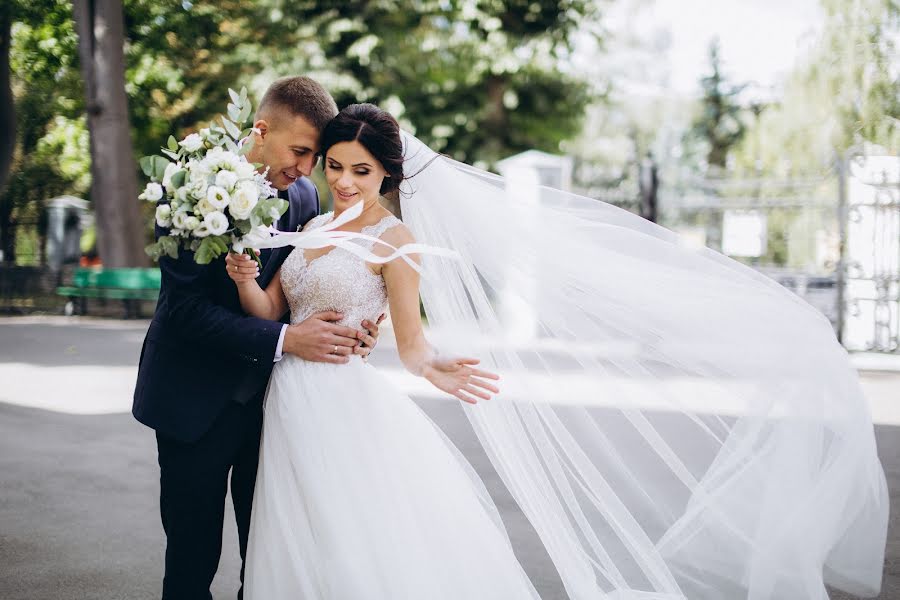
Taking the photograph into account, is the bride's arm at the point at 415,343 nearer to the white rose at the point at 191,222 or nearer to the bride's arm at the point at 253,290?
the bride's arm at the point at 253,290

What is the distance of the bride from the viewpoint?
3.44 meters

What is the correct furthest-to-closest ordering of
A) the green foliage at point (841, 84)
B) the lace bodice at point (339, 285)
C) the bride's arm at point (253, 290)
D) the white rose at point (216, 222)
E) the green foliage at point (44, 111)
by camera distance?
the green foliage at point (841, 84) → the green foliage at point (44, 111) → the lace bodice at point (339, 285) → the bride's arm at point (253, 290) → the white rose at point (216, 222)

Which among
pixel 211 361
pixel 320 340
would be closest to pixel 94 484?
pixel 211 361

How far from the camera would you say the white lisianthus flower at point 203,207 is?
2744 mm

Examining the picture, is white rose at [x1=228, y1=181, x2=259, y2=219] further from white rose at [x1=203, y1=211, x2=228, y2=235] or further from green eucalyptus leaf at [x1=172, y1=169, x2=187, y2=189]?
green eucalyptus leaf at [x1=172, y1=169, x2=187, y2=189]

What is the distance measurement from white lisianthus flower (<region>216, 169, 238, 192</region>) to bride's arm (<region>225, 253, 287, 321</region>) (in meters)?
0.24

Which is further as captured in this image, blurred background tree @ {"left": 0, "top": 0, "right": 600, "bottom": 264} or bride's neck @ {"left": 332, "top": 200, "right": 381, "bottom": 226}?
blurred background tree @ {"left": 0, "top": 0, "right": 600, "bottom": 264}

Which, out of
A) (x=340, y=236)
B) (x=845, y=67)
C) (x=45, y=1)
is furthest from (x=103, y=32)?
(x=845, y=67)

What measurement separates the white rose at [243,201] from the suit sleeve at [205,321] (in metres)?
0.32

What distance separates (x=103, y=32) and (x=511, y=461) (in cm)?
1609

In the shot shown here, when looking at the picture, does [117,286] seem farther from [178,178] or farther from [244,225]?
[244,225]

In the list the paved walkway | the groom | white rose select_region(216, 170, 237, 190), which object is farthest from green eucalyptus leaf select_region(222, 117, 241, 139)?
the paved walkway

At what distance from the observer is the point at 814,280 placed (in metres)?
15.0

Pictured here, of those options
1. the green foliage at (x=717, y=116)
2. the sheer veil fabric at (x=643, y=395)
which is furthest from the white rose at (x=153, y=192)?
the green foliage at (x=717, y=116)
